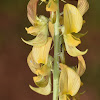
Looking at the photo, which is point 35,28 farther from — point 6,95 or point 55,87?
point 6,95

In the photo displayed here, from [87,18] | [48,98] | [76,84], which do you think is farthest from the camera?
[87,18]

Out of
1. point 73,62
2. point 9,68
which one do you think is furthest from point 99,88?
point 9,68

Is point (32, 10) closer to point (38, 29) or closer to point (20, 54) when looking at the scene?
point (38, 29)

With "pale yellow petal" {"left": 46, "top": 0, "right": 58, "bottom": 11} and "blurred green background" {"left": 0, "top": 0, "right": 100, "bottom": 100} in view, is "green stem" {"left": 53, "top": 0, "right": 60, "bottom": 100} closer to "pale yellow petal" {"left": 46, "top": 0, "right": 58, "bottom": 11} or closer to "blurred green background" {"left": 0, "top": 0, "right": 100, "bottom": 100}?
"pale yellow petal" {"left": 46, "top": 0, "right": 58, "bottom": 11}

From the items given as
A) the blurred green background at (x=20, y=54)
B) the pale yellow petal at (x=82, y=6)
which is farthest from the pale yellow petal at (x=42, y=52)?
the blurred green background at (x=20, y=54)

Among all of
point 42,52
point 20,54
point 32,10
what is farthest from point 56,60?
point 20,54

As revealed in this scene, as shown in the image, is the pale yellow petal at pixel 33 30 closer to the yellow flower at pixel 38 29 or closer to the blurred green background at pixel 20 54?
the yellow flower at pixel 38 29

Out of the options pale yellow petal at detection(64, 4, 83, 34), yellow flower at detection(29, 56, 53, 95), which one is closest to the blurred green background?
yellow flower at detection(29, 56, 53, 95)
